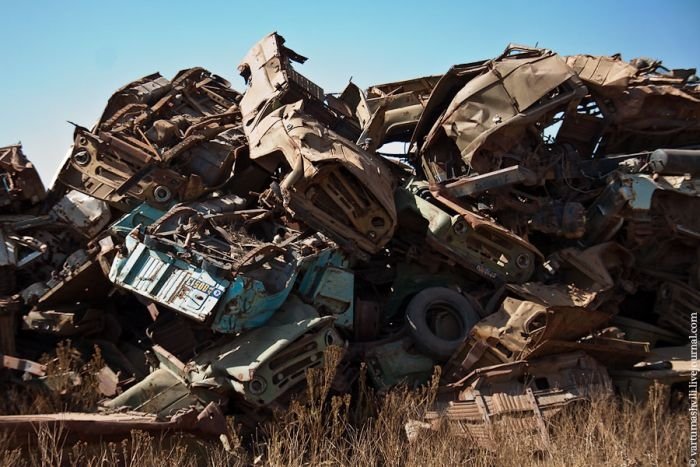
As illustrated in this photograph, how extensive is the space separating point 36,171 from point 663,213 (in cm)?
739

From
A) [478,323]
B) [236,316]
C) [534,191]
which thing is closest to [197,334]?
[236,316]

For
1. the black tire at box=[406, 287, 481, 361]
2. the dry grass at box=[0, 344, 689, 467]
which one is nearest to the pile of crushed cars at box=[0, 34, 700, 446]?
the black tire at box=[406, 287, 481, 361]

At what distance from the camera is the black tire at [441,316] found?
681 cm

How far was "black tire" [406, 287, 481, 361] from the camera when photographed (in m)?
6.81

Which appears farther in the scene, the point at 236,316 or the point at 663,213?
the point at 663,213

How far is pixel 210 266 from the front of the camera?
5.69 meters

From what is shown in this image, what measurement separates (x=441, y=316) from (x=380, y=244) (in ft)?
3.27

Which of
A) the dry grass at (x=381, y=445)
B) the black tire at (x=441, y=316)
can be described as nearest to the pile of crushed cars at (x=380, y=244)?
the black tire at (x=441, y=316)

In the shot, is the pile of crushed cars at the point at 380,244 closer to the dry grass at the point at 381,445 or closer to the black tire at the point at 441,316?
the black tire at the point at 441,316

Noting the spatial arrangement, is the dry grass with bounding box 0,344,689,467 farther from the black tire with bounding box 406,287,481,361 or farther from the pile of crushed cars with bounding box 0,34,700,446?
the black tire with bounding box 406,287,481,361

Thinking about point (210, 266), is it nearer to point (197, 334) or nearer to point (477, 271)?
point (197, 334)

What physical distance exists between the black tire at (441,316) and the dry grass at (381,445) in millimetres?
1021

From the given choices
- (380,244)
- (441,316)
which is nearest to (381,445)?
(441,316)

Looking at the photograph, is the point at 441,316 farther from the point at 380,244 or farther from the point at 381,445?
the point at 381,445
